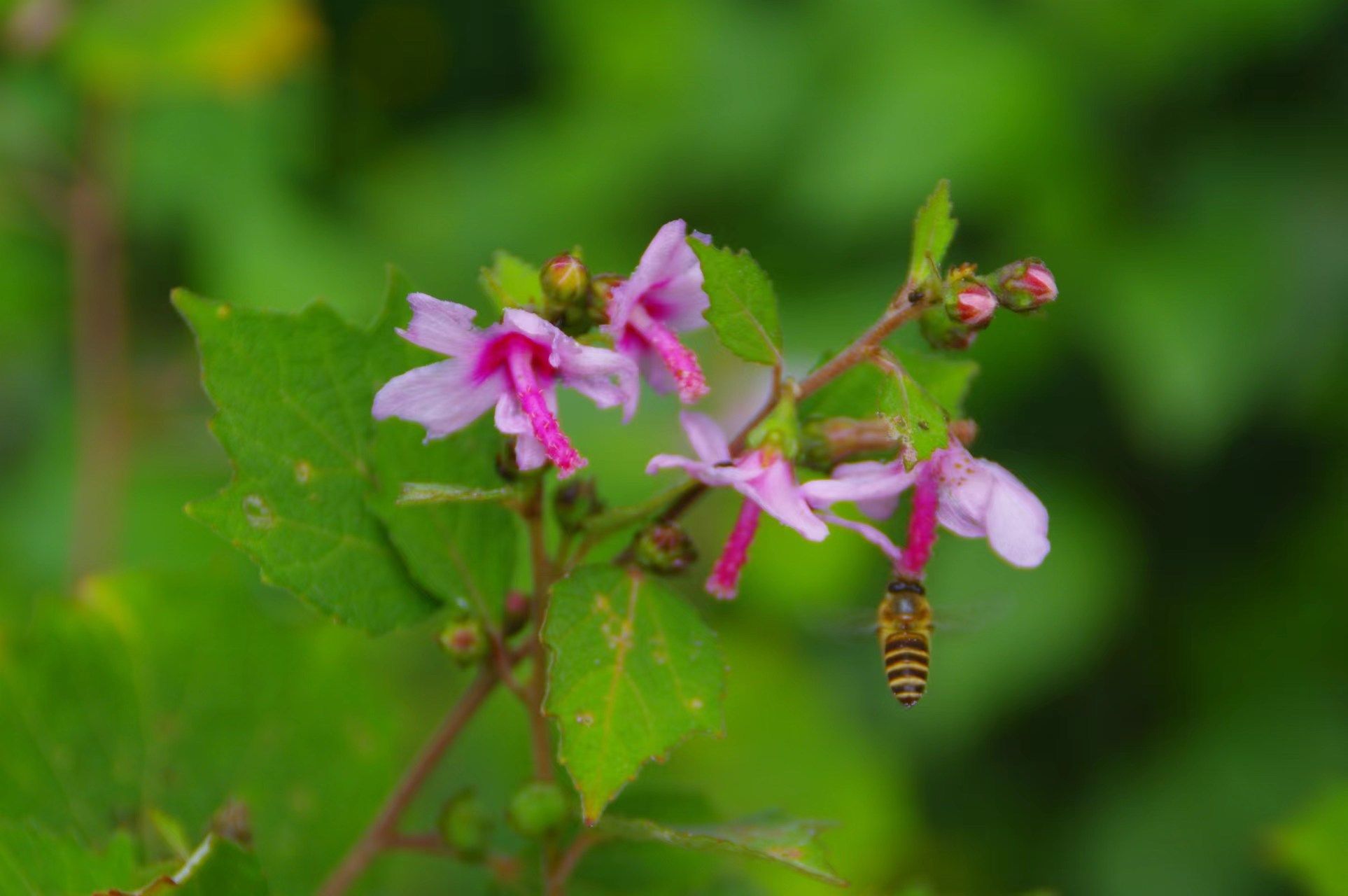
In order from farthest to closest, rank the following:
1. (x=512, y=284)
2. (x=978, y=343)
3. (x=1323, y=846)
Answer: (x=978, y=343)
(x=1323, y=846)
(x=512, y=284)

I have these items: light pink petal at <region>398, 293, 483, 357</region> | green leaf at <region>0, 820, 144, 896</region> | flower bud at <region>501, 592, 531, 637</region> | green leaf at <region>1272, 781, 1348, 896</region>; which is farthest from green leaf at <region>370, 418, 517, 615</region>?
green leaf at <region>1272, 781, 1348, 896</region>

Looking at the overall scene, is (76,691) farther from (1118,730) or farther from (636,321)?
(1118,730)

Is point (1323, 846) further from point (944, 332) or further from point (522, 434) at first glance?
point (522, 434)

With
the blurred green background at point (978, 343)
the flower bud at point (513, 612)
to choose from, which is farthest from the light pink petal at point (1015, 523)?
the blurred green background at point (978, 343)

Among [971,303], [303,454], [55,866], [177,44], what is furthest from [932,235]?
[177,44]

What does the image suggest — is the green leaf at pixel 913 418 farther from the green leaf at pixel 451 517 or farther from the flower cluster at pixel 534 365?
the green leaf at pixel 451 517

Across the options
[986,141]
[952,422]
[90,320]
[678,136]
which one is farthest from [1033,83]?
[952,422]

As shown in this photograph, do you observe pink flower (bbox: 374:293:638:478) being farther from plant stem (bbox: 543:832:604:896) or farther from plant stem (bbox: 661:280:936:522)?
plant stem (bbox: 543:832:604:896)

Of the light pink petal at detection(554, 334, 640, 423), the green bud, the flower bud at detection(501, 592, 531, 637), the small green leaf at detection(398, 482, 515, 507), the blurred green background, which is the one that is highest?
the light pink petal at detection(554, 334, 640, 423)
